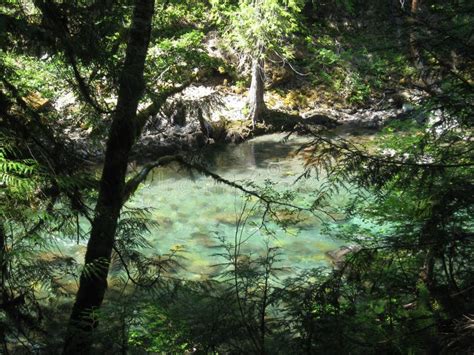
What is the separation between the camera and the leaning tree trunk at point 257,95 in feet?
57.9

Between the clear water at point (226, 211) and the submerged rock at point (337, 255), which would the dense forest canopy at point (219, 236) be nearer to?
the clear water at point (226, 211)

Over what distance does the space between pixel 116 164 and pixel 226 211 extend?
724 cm

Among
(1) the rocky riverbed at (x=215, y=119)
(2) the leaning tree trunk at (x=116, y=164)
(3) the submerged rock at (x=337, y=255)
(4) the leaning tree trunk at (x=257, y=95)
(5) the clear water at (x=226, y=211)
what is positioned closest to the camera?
(2) the leaning tree trunk at (x=116, y=164)

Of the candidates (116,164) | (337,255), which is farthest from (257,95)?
(116,164)

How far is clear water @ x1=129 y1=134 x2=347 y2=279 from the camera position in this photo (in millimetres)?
8906

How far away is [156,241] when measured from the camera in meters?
9.81

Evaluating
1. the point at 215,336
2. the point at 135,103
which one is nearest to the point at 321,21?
the point at 135,103

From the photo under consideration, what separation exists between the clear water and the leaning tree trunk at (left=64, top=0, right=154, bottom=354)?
1.73 m

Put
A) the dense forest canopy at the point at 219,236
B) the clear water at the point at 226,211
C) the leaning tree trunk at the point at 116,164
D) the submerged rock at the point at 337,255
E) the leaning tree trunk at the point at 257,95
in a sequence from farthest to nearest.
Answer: the leaning tree trunk at the point at 257,95 → the clear water at the point at 226,211 → the submerged rock at the point at 337,255 → the leaning tree trunk at the point at 116,164 → the dense forest canopy at the point at 219,236

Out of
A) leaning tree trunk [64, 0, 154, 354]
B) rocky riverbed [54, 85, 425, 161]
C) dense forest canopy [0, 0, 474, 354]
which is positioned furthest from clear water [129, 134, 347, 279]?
leaning tree trunk [64, 0, 154, 354]

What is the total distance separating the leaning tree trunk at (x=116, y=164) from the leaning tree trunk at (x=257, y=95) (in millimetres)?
13508

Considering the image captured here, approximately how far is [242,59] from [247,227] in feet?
35.2

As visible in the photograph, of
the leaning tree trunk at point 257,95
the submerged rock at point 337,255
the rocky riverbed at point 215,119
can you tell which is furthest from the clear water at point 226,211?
the leaning tree trunk at point 257,95

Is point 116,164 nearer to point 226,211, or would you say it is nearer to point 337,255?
point 337,255
